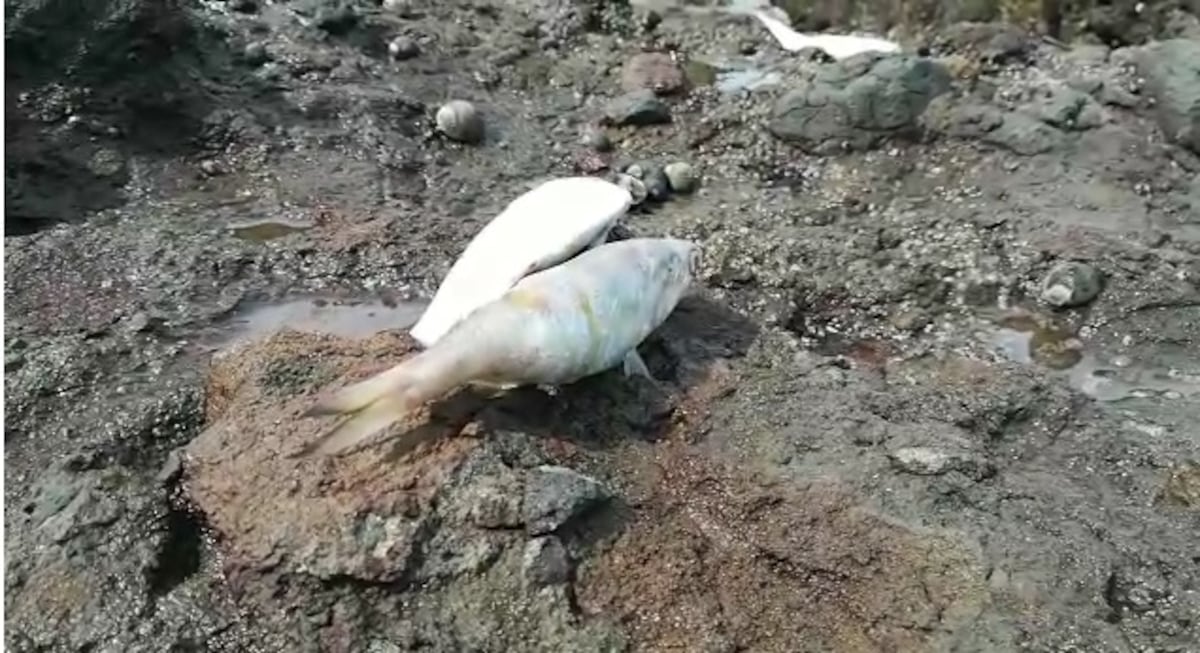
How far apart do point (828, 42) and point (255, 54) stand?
390cm

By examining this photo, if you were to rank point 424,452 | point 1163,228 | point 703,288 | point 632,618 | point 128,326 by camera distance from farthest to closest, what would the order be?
point 1163,228
point 703,288
point 128,326
point 424,452
point 632,618

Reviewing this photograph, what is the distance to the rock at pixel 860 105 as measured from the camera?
6.55 meters

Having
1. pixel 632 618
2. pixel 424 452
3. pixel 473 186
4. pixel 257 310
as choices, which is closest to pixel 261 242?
pixel 257 310

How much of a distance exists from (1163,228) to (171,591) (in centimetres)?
478

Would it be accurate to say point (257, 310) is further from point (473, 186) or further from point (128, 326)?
point (473, 186)

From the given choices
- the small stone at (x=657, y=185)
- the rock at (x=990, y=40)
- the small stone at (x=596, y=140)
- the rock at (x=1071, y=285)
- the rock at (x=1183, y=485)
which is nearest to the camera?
the rock at (x=1183, y=485)

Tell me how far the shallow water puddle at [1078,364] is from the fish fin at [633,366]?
1691 mm

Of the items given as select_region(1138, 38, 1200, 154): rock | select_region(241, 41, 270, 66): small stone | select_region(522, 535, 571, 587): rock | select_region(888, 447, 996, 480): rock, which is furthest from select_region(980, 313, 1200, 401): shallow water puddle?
select_region(241, 41, 270, 66): small stone

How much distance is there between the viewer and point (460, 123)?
648 centimetres

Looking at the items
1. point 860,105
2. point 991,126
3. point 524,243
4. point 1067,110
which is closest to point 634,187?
point 860,105

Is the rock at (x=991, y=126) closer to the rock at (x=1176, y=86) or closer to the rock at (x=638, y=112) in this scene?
the rock at (x=1176, y=86)

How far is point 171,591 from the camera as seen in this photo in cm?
337

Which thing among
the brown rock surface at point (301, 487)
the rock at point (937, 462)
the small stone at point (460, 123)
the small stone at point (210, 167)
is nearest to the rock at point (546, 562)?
the brown rock surface at point (301, 487)

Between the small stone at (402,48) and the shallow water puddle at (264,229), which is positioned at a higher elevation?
the shallow water puddle at (264,229)
